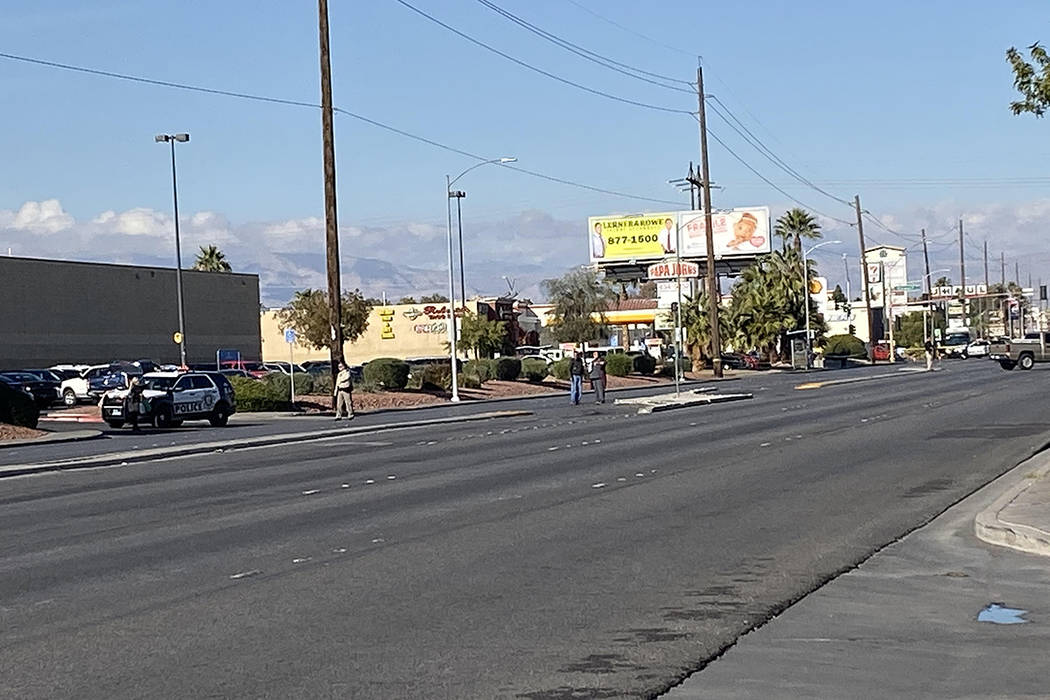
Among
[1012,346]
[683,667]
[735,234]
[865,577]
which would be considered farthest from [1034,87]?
[735,234]

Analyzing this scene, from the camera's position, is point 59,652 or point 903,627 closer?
point 59,652

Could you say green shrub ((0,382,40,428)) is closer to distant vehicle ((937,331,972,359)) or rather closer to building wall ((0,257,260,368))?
building wall ((0,257,260,368))

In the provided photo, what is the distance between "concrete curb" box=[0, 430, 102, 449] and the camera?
36.9 m

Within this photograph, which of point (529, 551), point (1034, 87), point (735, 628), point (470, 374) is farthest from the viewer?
point (470, 374)

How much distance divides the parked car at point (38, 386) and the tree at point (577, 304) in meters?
64.0

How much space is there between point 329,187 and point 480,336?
53.7 meters

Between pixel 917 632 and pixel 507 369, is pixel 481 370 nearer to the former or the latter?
pixel 507 369

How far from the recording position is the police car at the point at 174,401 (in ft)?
142

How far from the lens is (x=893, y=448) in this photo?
26.4 m

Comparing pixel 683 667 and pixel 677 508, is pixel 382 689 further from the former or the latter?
pixel 677 508

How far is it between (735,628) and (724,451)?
55.3 feet

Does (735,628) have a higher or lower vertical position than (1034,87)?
lower

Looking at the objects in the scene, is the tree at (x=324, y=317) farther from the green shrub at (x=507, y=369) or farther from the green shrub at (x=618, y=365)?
the green shrub at (x=618, y=365)

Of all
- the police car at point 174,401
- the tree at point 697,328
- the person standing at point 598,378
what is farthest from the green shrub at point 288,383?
the tree at point 697,328
